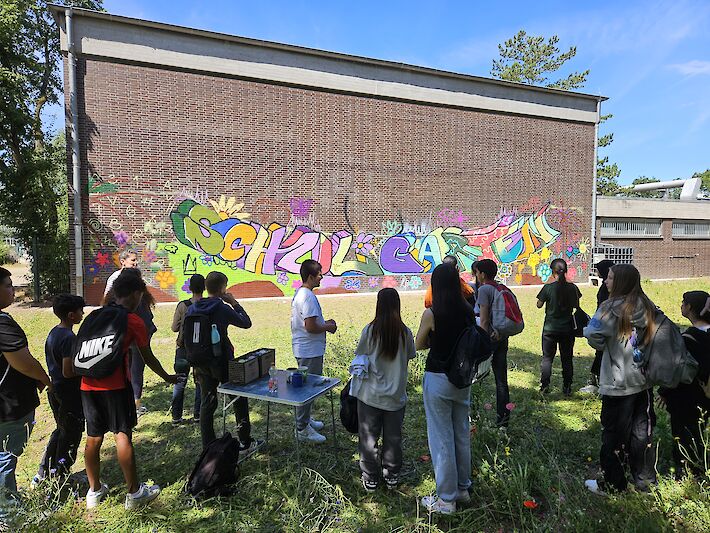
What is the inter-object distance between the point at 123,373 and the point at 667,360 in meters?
3.87

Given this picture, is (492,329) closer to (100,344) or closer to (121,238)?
(100,344)

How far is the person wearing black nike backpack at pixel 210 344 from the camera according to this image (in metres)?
3.70

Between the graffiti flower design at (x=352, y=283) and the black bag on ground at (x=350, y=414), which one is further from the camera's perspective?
the graffiti flower design at (x=352, y=283)

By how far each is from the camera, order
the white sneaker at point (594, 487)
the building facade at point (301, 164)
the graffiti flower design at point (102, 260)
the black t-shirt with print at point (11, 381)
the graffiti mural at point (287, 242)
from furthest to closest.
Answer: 1. the graffiti mural at point (287, 242)
2. the building facade at point (301, 164)
3. the graffiti flower design at point (102, 260)
4. the white sneaker at point (594, 487)
5. the black t-shirt with print at point (11, 381)

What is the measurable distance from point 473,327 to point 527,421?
8.14 feet

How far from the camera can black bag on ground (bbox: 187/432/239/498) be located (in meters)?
3.37

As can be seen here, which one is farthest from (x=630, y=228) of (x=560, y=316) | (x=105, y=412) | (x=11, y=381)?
(x=11, y=381)

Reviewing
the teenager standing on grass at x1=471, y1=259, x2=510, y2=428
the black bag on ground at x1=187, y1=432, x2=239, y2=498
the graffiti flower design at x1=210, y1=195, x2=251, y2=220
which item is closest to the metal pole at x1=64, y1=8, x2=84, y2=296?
the graffiti flower design at x1=210, y1=195, x2=251, y2=220

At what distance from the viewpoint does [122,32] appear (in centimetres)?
1232

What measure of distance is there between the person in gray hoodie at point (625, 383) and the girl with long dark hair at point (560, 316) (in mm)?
2152

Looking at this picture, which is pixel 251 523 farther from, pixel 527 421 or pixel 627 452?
pixel 527 421

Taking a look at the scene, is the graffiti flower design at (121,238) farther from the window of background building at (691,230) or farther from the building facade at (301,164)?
the window of background building at (691,230)

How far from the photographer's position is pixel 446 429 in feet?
10.4

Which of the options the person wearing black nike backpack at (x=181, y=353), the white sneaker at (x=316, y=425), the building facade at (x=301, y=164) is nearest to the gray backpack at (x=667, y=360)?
the white sneaker at (x=316, y=425)
